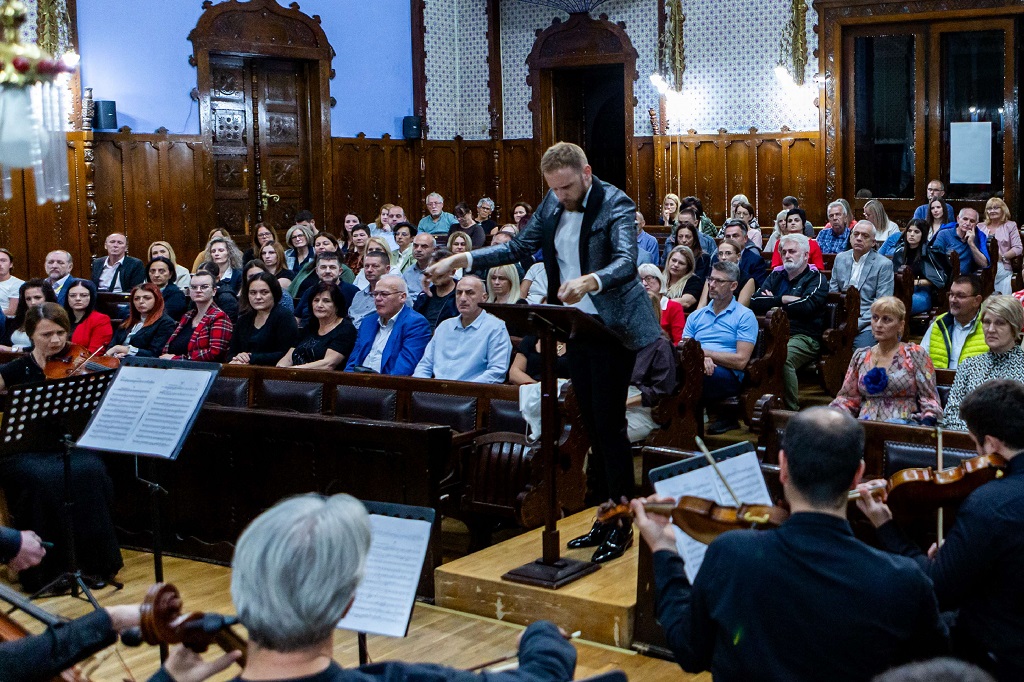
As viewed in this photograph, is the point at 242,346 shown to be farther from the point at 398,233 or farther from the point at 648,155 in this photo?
the point at 648,155

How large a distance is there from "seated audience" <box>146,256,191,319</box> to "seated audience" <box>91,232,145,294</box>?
1.06 m

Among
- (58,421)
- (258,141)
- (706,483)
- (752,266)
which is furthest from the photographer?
(258,141)

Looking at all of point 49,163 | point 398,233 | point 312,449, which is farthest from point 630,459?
point 398,233

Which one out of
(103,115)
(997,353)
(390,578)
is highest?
(103,115)

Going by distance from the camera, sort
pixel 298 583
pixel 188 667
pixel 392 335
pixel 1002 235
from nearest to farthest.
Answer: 1. pixel 298 583
2. pixel 188 667
3. pixel 392 335
4. pixel 1002 235

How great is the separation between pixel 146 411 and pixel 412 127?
9776 millimetres

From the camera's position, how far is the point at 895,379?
15.6 ft

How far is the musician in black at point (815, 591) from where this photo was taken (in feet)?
6.53

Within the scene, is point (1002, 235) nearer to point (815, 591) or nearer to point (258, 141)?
point (258, 141)

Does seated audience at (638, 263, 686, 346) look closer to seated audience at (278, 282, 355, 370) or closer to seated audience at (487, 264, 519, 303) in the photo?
seated audience at (487, 264, 519, 303)

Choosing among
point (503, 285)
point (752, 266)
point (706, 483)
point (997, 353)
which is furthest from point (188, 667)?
point (752, 266)

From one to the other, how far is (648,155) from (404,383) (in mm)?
8313

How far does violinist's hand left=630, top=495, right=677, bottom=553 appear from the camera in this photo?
2.27 metres

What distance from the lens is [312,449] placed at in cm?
468
